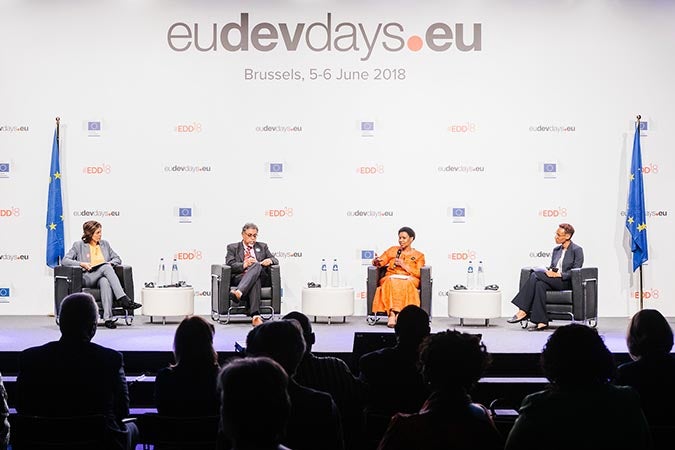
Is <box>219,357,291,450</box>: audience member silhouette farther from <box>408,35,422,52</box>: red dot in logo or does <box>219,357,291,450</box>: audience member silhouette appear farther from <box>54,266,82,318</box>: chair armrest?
<box>408,35,422,52</box>: red dot in logo

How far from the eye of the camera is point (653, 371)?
3400 mm

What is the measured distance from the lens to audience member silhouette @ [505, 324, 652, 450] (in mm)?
2361

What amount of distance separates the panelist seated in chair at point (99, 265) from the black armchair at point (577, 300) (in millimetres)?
3855

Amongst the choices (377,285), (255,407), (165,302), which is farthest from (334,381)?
(165,302)

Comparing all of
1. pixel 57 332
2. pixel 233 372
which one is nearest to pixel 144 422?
pixel 233 372

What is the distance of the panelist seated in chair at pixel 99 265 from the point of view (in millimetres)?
8250

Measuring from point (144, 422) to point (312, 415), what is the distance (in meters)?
0.79

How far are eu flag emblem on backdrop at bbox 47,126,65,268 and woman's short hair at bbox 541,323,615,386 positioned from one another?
284 inches

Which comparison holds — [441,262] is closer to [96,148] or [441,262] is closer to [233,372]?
[96,148]

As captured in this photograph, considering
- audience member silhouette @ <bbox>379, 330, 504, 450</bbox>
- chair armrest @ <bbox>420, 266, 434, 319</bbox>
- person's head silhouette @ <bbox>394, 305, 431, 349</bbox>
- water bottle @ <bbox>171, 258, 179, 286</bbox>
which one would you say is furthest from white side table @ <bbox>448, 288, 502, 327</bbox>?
audience member silhouette @ <bbox>379, 330, 504, 450</bbox>

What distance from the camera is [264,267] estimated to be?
348 inches

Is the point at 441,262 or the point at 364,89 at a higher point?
the point at 364,89

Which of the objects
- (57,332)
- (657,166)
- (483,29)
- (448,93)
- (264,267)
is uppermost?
(483,29)

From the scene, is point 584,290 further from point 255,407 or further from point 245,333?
point 255,407
